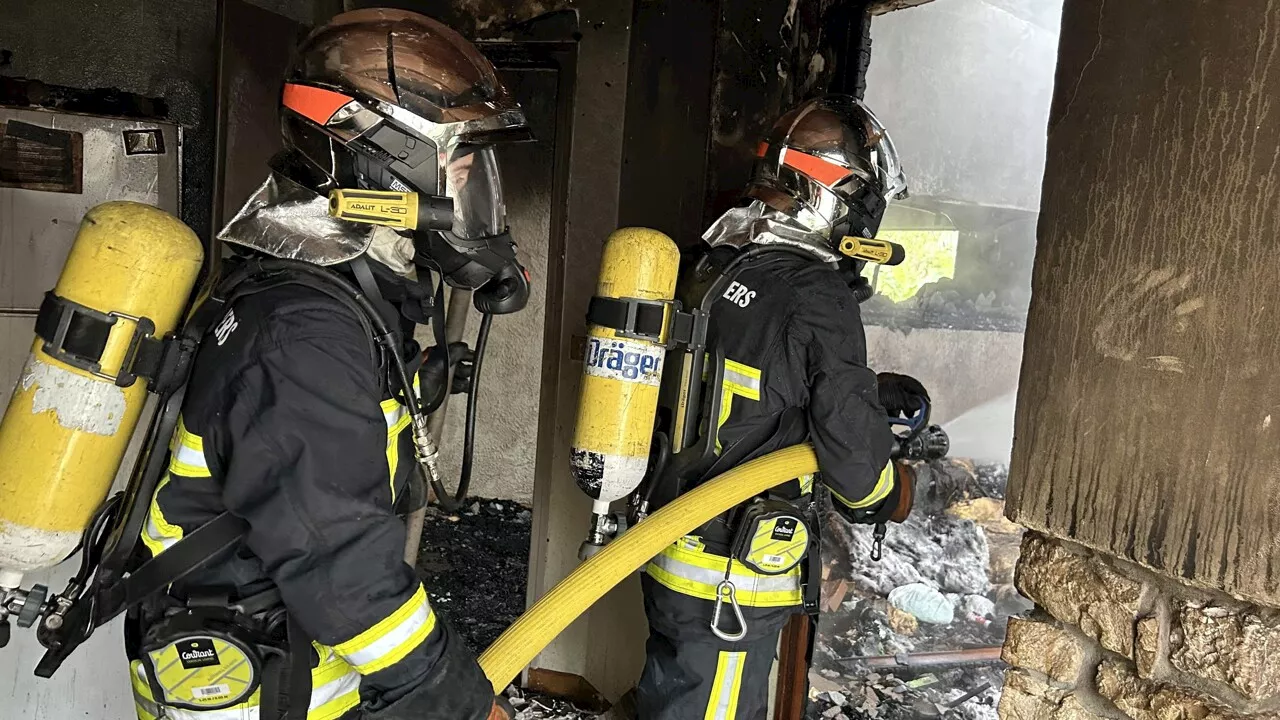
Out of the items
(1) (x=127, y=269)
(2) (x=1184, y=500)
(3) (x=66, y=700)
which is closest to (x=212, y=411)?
(1) (x=127, y=269)

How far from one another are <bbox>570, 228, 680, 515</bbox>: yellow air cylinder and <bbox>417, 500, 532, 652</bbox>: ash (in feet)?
7.20

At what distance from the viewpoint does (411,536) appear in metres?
2.95

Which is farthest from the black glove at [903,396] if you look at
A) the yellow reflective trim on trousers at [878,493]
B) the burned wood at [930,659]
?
the burned wood at [930,659]

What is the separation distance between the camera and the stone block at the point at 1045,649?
1.79 metres

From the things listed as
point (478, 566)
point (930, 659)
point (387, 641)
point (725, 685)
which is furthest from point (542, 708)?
point (387, 641)

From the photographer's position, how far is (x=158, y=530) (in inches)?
62.7

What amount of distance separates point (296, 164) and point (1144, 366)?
173 cm

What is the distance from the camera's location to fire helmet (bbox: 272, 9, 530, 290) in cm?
168

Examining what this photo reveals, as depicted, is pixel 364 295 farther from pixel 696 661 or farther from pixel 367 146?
pixel 696 661

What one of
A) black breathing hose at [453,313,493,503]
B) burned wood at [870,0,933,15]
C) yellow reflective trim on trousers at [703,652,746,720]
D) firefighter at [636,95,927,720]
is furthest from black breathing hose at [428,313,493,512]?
burned wood at [870,0,933,15]

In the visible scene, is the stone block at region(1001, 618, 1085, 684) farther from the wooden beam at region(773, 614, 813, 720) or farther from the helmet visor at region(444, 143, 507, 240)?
the helmet visor at region(444, 143, 507, 240)

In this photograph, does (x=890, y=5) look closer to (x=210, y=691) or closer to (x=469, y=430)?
(x=469, y=430)

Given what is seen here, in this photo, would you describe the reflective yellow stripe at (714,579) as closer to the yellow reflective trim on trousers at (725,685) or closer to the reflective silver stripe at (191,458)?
the yellow reflective trim on trousers at (725,685)

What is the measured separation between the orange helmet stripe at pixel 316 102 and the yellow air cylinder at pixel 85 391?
13.4 inches
